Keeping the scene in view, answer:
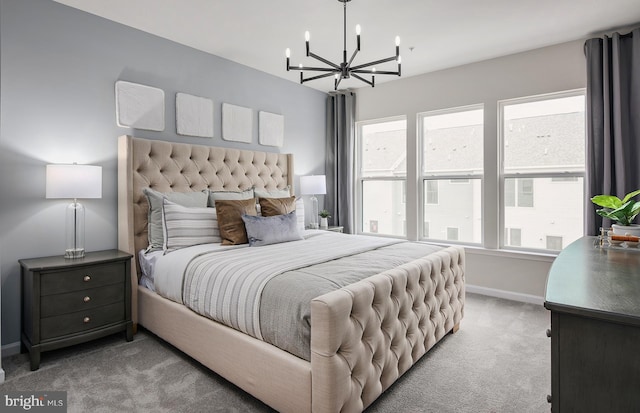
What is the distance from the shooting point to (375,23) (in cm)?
308

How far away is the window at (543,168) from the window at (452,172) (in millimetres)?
297

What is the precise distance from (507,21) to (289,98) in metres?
2.62

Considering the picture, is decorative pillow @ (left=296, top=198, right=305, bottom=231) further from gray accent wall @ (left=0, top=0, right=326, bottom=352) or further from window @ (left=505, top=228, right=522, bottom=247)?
window @ (left=505, top=228, right=522, bottom=247)

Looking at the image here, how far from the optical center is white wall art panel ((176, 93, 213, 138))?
352 cm

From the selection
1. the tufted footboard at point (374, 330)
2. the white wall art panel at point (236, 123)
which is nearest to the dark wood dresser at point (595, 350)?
the tufted footboard at point (374, 330)

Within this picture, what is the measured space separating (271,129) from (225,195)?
1.32m

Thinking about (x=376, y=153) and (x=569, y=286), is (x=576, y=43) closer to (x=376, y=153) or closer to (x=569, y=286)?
(x=376, y=153)

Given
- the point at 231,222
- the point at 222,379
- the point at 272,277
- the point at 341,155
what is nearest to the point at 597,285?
the point at 272,277

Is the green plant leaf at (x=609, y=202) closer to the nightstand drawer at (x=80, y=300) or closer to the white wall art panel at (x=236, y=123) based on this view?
the white wall art panel at (x=236, y=123)

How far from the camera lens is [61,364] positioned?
2402 millimetres

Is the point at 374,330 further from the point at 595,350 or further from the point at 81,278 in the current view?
the point at 81,278

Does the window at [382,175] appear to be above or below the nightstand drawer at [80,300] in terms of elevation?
above

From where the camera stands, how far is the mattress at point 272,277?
1.75 meters

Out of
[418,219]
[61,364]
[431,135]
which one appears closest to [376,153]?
[431,135]
